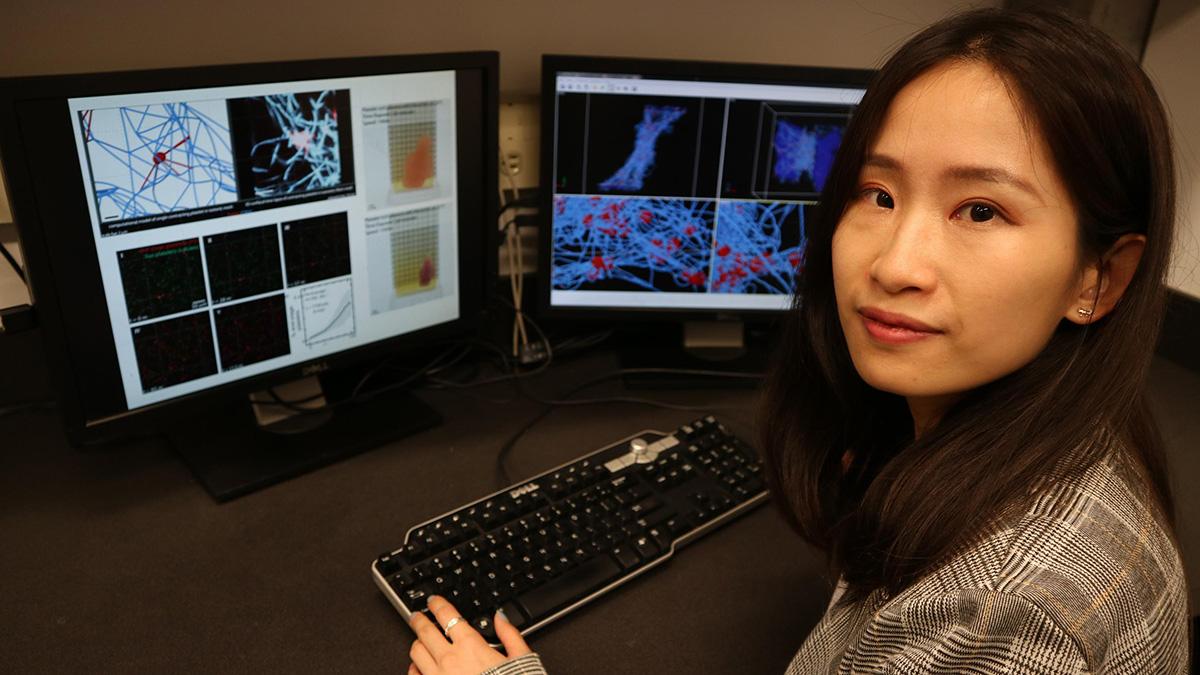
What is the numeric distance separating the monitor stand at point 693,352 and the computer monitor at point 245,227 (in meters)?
0.29

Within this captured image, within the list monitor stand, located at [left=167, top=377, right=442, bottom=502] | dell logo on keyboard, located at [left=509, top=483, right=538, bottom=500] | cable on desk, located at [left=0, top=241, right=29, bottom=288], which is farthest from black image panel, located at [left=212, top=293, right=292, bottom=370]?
dell logo on keyboard, located at [left=509, top=483, right=538, bottom=500]

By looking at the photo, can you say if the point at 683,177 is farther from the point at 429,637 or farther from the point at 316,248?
the point at 429,637

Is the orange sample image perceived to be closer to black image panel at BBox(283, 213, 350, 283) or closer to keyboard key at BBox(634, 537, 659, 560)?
black image panel at BBox(283, 213, 350, 283)

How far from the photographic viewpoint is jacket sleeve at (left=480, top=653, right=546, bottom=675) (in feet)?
2.49

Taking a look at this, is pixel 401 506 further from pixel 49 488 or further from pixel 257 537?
pixel 49 488

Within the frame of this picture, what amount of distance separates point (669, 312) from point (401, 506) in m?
0.50

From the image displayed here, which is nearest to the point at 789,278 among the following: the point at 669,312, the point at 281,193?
the point at 669,312

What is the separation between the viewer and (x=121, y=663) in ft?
2.61

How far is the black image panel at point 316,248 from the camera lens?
102 cm

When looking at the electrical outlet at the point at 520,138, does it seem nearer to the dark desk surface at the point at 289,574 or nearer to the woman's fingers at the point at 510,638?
the dark desk surface at the point at 289,574

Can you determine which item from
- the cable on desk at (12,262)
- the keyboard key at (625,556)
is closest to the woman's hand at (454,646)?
the keyboard key at (625,556)

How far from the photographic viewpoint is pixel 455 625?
2.64 feet

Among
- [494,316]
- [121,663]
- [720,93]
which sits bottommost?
[121,663]

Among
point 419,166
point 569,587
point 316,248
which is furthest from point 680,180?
point 569,587
